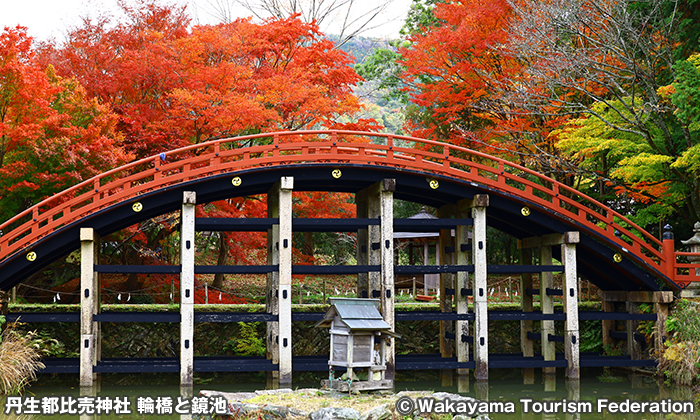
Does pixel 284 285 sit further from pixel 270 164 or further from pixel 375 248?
pixel 270 164

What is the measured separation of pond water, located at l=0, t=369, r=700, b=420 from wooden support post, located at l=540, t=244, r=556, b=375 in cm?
71

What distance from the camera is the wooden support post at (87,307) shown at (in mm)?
15555

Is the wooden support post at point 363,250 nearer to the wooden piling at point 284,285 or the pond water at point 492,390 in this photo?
the wooden piling at point 284,285

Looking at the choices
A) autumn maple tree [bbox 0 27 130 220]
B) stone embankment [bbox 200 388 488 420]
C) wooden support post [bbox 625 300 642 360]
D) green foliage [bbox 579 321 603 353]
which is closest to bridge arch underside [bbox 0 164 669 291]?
wooden support post [bbox 625 300 642 360]

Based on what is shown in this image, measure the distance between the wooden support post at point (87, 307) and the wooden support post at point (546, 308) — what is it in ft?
41.6

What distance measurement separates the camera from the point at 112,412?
13.3m

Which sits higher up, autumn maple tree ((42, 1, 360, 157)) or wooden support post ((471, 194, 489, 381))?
autumn maple tree ((42, 1, 360, 157))

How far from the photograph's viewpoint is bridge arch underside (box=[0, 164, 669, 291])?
16062 millimetres

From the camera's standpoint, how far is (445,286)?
1969 centimetres

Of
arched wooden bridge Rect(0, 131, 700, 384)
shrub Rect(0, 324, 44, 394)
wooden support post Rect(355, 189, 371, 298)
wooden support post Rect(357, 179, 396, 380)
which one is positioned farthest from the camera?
wooden support post Rect(355, 189, 371, 298)

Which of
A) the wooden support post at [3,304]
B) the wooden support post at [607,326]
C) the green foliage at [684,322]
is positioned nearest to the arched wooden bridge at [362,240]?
the wooden support post at [3,304]

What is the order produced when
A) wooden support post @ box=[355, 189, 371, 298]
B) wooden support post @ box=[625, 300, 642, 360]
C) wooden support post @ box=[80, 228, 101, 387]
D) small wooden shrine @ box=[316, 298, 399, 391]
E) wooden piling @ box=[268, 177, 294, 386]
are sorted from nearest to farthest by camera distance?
small wooden shrine @ box=[316, 298, 399, 391] < wooden support post @ box=[80, 228, 101, 387] < wooden piling @ box=[268, 177, 294, 386] < wooden support post @ box=[355, 189, 371, 298] < wooden support post @ box=[625, 300, 642, 360]

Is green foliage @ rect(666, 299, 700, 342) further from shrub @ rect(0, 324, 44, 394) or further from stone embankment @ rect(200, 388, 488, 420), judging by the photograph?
shrub @ rect(0, 324, 44, 394)

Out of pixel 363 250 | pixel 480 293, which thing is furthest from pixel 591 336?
pixel 363 250
